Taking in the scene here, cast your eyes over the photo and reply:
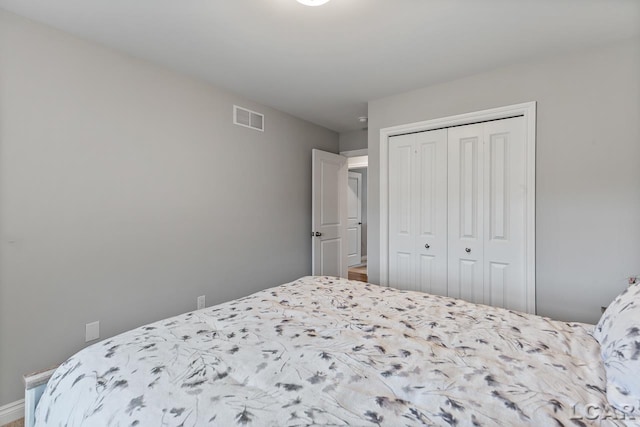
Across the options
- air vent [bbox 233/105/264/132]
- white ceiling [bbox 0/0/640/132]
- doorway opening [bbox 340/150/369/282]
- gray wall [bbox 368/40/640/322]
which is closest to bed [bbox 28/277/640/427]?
gray wall [bbox 368/40/640/322]

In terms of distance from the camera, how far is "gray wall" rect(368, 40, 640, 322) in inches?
81.5

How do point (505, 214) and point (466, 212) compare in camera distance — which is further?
point (466, 212)

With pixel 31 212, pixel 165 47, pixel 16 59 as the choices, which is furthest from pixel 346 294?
pixel 16 59

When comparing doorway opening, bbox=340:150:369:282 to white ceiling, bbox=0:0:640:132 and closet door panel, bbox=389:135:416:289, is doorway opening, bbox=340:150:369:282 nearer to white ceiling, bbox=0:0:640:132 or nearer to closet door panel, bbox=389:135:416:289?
closet door panel, bbox=389:135:416:289

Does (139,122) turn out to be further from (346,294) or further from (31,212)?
(346,294)

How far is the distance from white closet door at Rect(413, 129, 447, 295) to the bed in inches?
56.6

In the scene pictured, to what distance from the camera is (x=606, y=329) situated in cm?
113

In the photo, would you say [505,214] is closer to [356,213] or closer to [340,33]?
[340,33]

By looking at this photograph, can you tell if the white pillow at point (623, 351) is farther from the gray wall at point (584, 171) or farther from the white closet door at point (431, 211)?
the white closet door at point (431, 211)

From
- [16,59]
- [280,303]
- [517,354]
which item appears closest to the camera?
[517,354]

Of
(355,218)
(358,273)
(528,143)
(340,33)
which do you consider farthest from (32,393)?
(355,218)

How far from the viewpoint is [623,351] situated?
35.4 inches

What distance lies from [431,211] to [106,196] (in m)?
2.73

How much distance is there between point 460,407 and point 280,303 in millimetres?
1077
